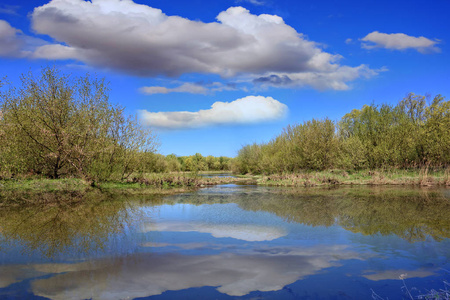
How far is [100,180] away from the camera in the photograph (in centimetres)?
2833

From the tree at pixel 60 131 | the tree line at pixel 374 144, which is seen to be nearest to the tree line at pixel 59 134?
the tree at pixel 60 131

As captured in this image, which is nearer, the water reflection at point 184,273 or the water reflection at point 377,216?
the water reflection at point 184,273

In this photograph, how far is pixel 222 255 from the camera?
7922 millimetres

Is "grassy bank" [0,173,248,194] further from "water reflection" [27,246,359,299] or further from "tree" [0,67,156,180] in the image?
"water reflection" [27,246,359,299]

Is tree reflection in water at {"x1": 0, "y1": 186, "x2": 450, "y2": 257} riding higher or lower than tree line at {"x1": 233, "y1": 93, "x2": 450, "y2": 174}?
lower

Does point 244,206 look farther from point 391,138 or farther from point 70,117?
point 391,138

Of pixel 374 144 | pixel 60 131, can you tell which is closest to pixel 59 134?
pixel 60 131

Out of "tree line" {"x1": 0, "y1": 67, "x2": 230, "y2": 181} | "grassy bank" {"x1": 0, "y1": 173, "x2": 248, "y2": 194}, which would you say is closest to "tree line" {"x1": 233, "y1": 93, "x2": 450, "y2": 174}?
"grassy bank" {"x1": 0, "y1": 173, "x2": 248, "y2": 194}

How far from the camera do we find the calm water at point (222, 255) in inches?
230

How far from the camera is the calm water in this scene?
19.2 feet

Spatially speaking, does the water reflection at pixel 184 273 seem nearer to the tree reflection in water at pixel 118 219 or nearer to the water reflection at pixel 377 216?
the tree reflection in water at pixel 118 219

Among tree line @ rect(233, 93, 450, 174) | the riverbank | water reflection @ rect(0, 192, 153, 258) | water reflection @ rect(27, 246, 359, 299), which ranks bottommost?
water reflection @ rect(27, 246, 359, 299)

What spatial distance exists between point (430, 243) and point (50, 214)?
14.9 meters

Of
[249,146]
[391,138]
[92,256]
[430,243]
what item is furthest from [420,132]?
[92,256]
